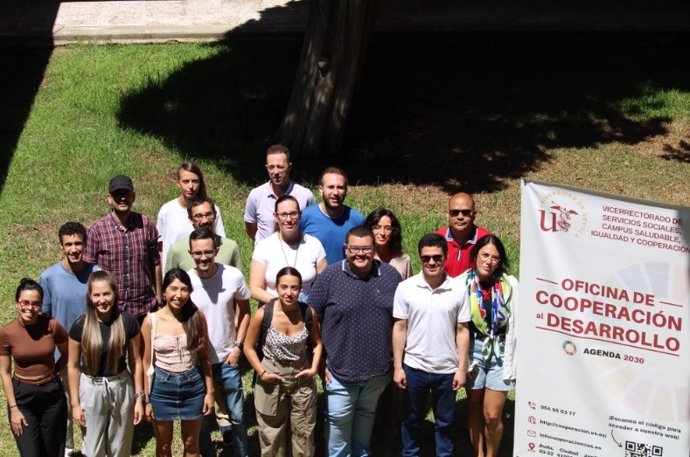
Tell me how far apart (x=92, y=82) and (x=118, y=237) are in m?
7.80

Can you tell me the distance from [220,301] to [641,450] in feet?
9.15

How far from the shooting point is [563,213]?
19.6 ft

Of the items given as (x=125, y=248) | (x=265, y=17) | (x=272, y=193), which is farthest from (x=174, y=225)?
(x=265, y=17)

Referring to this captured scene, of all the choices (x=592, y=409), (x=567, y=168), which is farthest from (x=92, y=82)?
(x=592, y=409)

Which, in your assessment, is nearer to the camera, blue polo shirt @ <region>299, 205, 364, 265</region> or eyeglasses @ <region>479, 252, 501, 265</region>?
eyeglasses @ <region>479, 252, 501, 265</region>

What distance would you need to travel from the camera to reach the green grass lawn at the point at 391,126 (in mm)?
11945

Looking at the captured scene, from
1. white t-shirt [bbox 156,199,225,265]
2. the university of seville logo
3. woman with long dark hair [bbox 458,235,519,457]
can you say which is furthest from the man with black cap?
the university of seville logo

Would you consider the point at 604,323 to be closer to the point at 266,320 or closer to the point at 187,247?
the point at 266,320

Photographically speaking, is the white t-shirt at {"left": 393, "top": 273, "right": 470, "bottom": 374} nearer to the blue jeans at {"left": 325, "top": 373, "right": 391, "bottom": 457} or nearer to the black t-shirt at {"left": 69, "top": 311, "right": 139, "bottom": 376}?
the blue jeans at {"left": 325, "top": 373, "right": 391, "bottom": 457}

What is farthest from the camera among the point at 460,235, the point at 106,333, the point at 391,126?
the point at 391,126

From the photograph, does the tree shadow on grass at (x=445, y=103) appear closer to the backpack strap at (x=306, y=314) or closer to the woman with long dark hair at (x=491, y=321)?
the woman with long dark hair at (x=491, y=321)

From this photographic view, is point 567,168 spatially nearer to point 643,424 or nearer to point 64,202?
point 64,202

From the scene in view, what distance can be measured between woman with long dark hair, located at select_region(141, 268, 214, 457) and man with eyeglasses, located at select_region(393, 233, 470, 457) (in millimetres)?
1260

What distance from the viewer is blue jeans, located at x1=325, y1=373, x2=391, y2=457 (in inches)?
274
